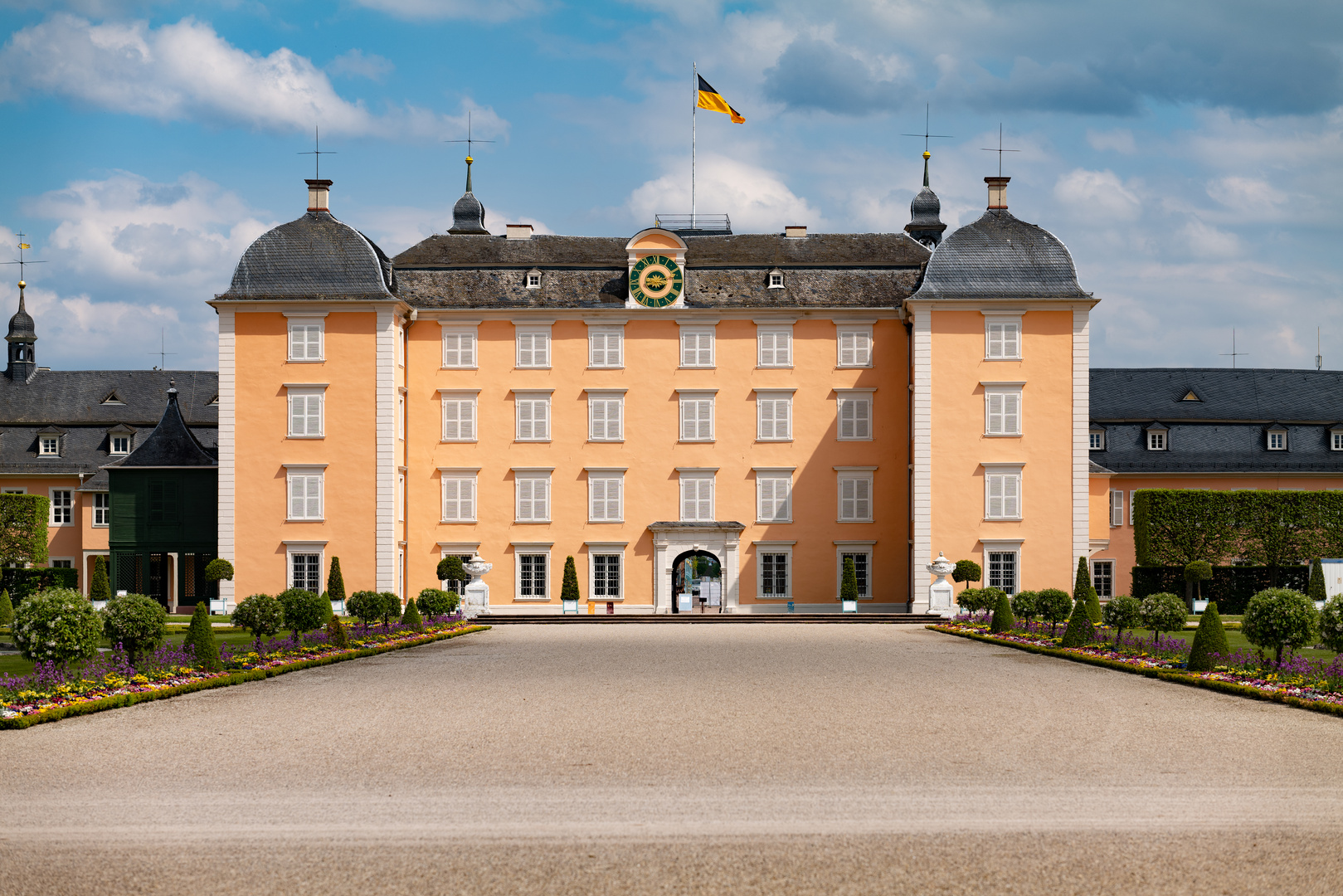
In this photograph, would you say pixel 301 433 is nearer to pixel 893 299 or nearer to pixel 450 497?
pixel 450 497

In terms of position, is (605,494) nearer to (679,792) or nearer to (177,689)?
(177,689)

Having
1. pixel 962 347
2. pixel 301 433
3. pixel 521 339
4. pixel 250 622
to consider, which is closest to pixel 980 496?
pixel 962 347

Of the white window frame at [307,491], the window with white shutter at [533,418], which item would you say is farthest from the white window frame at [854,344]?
the white window frame at [307,491]

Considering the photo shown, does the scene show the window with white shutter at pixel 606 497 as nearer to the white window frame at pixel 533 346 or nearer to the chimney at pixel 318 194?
the white window frame at pixel 533 346

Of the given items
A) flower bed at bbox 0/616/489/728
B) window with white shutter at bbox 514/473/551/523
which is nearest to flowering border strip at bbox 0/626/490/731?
flower bed at bbox 0/616/489/728

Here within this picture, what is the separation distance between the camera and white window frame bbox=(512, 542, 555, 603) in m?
42.9

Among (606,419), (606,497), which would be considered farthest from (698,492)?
(606,419)

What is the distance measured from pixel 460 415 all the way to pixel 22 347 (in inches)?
977

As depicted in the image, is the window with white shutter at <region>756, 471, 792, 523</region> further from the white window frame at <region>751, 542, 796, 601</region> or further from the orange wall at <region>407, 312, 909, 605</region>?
the white window frame at <region>751, 542, 796, 601</region>

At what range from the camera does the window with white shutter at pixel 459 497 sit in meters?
43.3

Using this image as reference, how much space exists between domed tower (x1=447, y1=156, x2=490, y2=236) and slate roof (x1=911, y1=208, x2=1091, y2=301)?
20951 millimetres

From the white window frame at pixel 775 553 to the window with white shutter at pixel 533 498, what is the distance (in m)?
7.06

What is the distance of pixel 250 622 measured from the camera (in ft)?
77.1

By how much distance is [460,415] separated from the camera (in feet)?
143
